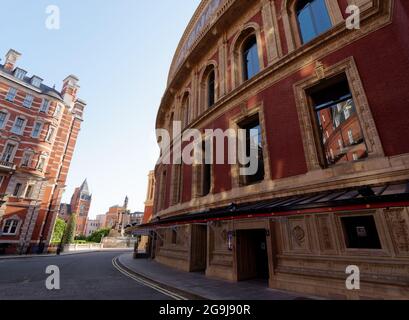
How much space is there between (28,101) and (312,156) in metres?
42.2

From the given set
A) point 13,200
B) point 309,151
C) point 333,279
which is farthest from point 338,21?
point 13,200

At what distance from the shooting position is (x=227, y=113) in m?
13.1

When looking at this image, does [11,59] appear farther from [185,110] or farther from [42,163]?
[185,110]

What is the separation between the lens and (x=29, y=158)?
31.2m

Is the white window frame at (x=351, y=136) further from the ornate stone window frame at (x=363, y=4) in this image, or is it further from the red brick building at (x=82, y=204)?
the red brick building at (x=82, y=204)

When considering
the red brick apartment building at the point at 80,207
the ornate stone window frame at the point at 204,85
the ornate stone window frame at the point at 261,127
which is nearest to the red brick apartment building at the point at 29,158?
the ornate stone window frame at the point at 204,85

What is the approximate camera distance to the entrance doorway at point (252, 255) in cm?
966

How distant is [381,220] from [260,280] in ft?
18.4

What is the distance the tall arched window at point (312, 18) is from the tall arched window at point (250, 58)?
2848 millimetres

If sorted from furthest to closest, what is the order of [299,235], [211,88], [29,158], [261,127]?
1. [29,158]
2. [211,88]
3. [261,127]
4. [299,235]

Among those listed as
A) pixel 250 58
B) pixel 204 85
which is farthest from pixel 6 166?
pixel 250 58

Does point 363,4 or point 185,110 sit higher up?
point 185,110

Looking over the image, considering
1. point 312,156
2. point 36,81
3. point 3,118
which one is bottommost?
point 312,156
